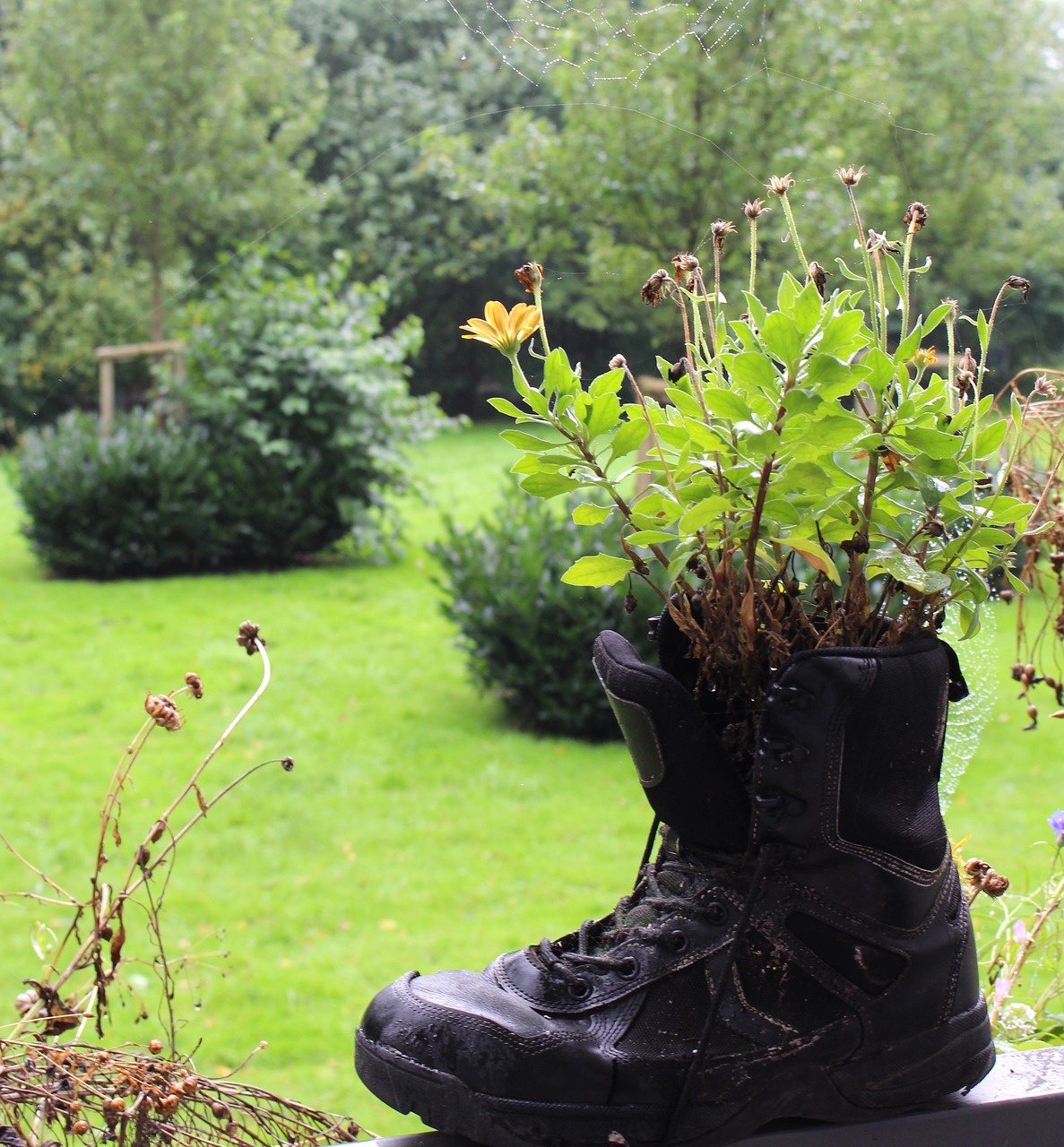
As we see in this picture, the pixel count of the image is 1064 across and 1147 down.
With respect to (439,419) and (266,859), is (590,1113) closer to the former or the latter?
(266,859)

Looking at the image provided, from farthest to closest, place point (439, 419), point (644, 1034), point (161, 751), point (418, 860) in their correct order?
point (439, 419) → point (161, 751) → point (418, 860) → point (644, 1034)

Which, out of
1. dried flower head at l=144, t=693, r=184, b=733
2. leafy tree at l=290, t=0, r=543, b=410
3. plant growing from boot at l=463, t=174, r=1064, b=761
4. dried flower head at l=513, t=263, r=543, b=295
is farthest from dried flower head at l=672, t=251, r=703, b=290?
dried flower head at l=144, t=693, r=184, b=733

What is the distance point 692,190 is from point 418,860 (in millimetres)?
2753

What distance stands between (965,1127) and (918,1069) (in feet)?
0.28

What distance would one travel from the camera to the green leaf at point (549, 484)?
35.0 inches

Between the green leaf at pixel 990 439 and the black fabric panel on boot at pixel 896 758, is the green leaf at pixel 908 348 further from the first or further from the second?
the black fabric panel on boot at pixel 896 758

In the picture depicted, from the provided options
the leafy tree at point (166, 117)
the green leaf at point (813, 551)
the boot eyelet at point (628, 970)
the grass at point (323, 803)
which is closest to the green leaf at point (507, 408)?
the green leaf at point (813, 551)

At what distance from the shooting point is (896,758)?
34.4 inches

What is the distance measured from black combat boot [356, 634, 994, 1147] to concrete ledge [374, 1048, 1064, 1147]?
2cm

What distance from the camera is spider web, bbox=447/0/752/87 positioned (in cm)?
103

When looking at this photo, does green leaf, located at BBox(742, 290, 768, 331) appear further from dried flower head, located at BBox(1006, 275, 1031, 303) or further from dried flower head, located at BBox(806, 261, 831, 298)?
dried flower head, located at BBox(1006, 275, 1031, 303)

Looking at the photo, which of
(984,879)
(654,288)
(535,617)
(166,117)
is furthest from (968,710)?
(166,117)

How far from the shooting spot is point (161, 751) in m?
4.62

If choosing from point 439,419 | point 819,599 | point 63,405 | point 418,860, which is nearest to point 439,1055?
point 819,599
